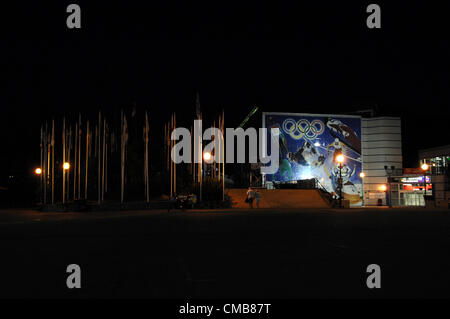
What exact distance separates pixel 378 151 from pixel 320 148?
28.2 feet

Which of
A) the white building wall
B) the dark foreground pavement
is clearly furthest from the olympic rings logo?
the dark foreground pavement

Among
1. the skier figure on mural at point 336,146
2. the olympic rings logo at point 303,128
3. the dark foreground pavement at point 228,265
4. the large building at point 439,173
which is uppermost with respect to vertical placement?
the olympic rings logo at point 303,128

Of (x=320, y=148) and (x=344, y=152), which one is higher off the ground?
(x=320, y=148)

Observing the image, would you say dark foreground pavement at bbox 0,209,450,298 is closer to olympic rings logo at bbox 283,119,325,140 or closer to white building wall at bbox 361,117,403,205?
olympic rings logo at bbox 283,119,325,140

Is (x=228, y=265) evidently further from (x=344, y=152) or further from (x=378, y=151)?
(x=378, y=151)

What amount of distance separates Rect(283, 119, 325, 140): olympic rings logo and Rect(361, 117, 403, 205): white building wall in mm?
7488

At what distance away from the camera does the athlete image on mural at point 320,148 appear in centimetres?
5469

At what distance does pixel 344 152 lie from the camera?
2299 inches

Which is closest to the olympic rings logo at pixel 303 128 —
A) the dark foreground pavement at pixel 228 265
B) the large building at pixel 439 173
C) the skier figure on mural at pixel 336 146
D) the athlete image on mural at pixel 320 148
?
the athlete image on mural at pixel 320 148

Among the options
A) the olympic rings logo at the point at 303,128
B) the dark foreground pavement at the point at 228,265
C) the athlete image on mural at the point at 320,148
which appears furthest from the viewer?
the olympic rings logo at the point at 303,128

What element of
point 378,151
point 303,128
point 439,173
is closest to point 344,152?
point 378,151

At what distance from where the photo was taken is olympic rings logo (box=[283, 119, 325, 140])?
2186 inches

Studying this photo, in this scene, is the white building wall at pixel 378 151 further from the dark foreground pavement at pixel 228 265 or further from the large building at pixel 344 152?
the dark foreground pavement at pixel 228 265

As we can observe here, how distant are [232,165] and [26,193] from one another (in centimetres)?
3063
